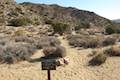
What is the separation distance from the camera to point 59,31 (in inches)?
1251

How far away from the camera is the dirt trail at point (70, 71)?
12883 millimetres

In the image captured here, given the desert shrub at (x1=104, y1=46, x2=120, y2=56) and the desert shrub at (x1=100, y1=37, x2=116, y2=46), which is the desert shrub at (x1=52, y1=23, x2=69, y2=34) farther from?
the desert shrub at (x1=104, y1=46, x2=120, y2=56)

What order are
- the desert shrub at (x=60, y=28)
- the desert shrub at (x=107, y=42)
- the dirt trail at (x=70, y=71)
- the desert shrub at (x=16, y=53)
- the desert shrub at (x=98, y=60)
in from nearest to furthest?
the dirt trail at (x=70, y=71), the desert shrub at (x=98, y=60), the desert shrub at (x=16, y=53), the desert shrub at (x=107, y=42), the desert shrub at (x=60, y=28)

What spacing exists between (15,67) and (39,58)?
2.23 meters

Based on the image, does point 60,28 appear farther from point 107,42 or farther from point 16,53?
point 16,53

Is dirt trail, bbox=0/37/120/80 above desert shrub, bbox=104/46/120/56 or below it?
below

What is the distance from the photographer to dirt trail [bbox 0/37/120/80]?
1288cm

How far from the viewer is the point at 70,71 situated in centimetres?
1377

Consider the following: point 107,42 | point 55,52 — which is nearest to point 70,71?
point 55,52

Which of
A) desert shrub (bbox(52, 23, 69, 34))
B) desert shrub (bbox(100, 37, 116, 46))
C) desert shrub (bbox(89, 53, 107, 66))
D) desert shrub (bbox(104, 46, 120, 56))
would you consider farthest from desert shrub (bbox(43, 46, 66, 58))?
desert shrub (bbox(52, 23, 69, 34))

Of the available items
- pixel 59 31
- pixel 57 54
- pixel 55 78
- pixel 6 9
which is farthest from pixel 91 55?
pixel 6 9

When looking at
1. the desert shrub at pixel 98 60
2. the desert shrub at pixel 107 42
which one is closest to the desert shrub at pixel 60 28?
the desert shrub at pixel 107 42

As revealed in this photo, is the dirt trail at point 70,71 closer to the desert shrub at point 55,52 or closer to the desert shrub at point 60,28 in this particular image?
the desert shrub at point 55,52

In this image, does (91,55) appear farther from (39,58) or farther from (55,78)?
(55,78)
